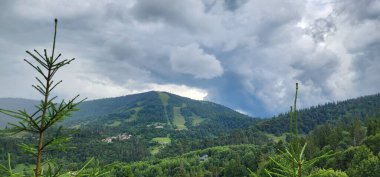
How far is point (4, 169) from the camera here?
379 inches

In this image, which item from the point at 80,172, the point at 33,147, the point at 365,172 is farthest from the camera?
the point at 365,172

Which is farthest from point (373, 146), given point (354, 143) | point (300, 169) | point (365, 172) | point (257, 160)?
point (300, 169)

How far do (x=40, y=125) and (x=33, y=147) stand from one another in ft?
3.06

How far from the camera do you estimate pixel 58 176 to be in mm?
10758

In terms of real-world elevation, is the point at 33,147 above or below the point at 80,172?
above

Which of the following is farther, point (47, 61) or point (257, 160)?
point (257, 160)

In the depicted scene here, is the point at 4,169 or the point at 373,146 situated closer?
the point at 4,169

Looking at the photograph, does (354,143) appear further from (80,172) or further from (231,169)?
(80,172)

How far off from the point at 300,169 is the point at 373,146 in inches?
4717

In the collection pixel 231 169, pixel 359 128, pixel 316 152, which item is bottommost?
pixel 231 169

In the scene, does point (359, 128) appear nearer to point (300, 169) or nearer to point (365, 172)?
point (365, 172)

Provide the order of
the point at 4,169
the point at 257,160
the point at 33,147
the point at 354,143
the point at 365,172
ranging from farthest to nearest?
the point at 257,160 → the point at 354,143 → the point at 365,172 → the point at 33,147 → the point at 4,169

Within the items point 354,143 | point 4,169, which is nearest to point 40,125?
point 4,169

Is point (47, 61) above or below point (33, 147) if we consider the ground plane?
above
